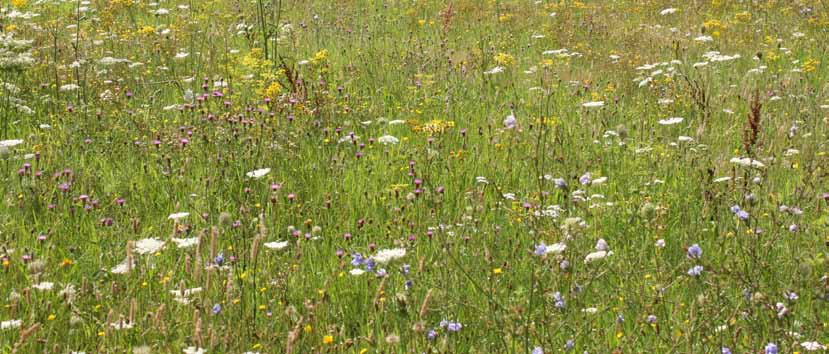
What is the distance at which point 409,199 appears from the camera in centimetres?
323

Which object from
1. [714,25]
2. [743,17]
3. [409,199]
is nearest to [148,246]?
[409,199]

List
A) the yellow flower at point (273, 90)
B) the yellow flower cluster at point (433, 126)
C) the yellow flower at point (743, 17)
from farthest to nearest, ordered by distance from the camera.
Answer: the yellow flower at point (743, 17)
the yellow flower at point (273, 90)
the yellow flower cluster at point (433, 126)

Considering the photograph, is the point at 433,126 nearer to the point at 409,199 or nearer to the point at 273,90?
the point at 273,90

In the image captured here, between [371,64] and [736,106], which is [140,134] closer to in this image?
[371,64]

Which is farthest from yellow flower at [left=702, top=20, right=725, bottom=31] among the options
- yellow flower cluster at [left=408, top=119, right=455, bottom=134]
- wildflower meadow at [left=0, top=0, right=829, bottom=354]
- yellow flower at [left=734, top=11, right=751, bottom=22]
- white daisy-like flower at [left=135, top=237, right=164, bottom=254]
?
white daisy-like flower at [left=135, top=237, right=164, bottom=254]

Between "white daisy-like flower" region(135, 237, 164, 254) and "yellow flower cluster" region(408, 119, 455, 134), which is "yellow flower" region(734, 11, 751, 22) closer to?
"yellow flower cluster" region(408, 119, 455, 134)

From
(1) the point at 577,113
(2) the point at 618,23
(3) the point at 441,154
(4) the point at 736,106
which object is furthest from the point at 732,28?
(3) the point at 441,154

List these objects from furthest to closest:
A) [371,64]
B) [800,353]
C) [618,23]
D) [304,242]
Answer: [618,23] → [371,64] → [304,242] → [800,353]

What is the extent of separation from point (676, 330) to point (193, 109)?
3.20 metres

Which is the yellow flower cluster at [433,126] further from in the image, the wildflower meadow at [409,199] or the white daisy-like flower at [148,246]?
the white daisy-like flower at [148,246]

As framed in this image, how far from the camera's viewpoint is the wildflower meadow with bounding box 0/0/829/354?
2.46 m

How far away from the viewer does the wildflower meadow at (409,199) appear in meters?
2.46

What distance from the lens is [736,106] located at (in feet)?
18.7

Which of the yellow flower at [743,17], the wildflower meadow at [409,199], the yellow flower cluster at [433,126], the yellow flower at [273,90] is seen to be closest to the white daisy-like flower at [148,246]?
the wildflower meadow at [409,199]
